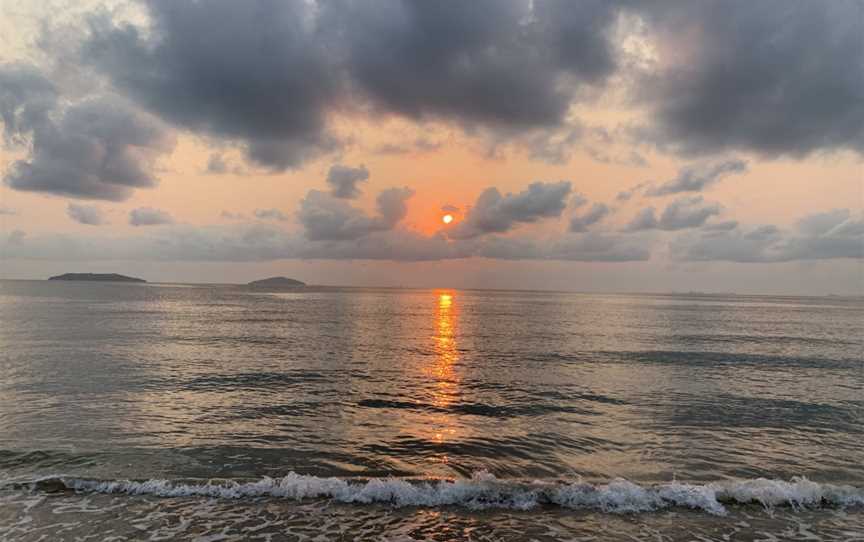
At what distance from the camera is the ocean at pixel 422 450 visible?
1320cm

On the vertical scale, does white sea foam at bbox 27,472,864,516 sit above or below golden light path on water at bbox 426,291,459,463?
above

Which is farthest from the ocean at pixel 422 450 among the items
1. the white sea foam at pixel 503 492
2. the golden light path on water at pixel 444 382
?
the golden light path on water at pixel 444 382

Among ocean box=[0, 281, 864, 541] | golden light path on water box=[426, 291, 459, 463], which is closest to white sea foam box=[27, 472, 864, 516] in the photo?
ocean box=[0, 281, 864, 541]

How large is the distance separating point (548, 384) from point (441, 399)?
8812mm

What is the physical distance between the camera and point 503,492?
14.7 metres

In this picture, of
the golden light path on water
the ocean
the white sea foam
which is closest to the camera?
the ocean

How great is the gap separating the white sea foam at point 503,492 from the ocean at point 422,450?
0.21ft

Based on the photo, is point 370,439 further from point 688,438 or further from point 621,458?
point 688,438

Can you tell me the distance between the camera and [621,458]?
18.4m

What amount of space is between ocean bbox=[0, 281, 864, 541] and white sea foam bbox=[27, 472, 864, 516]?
0.06m

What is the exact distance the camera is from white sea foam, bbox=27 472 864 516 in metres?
14.4

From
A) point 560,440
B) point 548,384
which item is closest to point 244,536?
point 560,440

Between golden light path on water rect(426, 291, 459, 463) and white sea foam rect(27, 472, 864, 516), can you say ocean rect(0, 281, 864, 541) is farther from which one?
golden light path on water rect(426, 291, 459, 463)

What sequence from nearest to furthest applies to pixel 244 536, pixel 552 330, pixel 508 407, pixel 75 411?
pixel 244 536 → pixel 75 411 → pixel 508 407 → pixel 552 330
